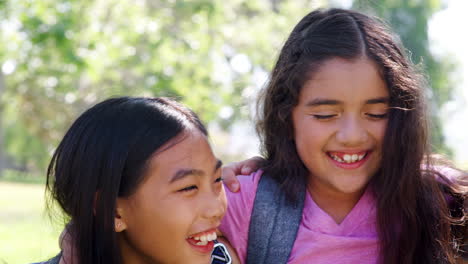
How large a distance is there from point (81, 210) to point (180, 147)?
0.42 meters

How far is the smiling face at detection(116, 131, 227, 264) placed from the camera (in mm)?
2279

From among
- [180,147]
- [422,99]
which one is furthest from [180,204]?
[422,99]

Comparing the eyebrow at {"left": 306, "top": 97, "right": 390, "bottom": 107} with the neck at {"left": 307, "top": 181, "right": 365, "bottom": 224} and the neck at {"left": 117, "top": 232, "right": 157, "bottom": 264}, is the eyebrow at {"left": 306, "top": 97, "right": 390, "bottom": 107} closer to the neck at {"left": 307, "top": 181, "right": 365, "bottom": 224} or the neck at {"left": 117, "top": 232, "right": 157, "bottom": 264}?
the neck at {"left": 307, "top": 181, "right": 365, "bottom": 224}

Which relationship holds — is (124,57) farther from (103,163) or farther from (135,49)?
(103,163)

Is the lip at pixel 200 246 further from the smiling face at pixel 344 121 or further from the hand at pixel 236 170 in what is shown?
the smiling face at pixel 344 121

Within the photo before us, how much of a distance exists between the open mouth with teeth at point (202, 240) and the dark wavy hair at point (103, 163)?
0.27m

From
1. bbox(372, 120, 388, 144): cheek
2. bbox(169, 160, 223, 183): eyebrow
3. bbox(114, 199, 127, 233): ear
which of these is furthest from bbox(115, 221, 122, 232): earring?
bbox(372, 120, 388, 144): cheek

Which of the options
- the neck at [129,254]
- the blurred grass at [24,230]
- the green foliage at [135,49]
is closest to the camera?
the neck at [129,254]

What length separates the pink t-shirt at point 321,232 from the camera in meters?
2.66

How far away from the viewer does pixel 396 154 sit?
2627mm

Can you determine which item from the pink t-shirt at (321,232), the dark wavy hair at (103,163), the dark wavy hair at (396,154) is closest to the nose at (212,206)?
the dark wavy hair at (103,163)

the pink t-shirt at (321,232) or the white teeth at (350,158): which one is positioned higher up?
the white teeth at (350,158)

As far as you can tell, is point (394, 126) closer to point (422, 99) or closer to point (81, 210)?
point (422, 99)

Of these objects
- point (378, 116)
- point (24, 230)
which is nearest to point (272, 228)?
point (378, 116)
